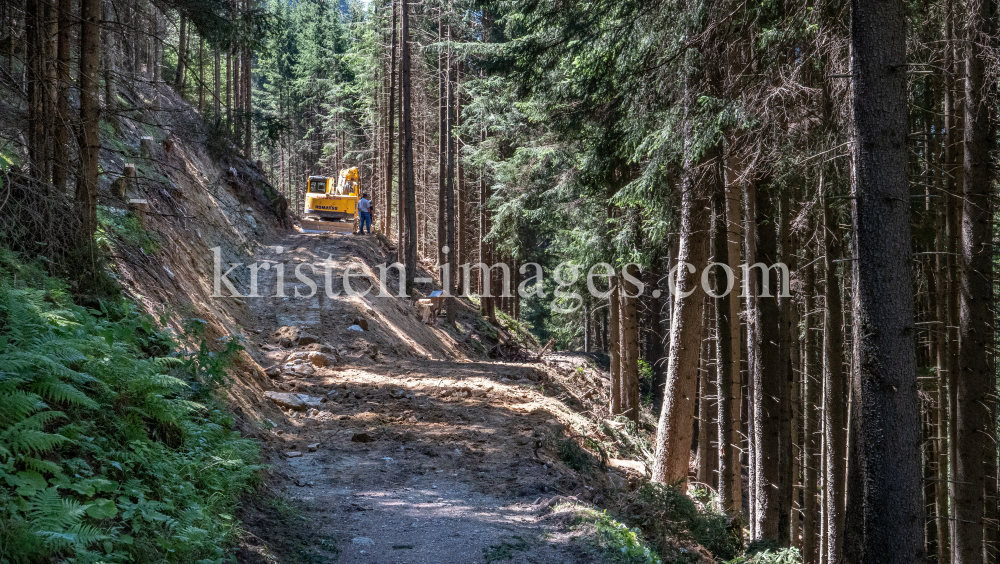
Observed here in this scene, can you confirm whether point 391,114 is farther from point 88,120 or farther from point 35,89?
point 35,89

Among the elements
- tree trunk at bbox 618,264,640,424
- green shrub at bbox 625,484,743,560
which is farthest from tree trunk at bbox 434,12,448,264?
green shrub at bbox 625,484,743,560

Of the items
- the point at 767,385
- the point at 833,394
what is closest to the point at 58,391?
the point at 767,385

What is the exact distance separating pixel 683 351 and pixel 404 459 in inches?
180

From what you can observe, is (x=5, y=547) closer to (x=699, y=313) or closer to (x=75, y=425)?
(x=75, y=425)

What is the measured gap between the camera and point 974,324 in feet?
27.5

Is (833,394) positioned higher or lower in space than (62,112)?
lower

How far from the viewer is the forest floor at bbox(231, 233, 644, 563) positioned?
18.7 feet

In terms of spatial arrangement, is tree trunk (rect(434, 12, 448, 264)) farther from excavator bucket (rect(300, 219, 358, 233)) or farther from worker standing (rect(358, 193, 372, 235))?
excavator bucket (rect(300, 219, 358, 233))

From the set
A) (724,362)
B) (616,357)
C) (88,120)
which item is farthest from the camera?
(616,357)

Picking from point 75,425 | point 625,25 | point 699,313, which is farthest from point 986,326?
point 75,425

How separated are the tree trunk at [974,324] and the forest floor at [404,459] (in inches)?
179

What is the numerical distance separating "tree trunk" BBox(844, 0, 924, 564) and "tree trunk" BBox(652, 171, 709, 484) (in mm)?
4145

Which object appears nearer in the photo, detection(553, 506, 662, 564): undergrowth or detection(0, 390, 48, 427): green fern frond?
detection(0, 390, 48, 427): green fern frond

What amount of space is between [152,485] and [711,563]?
254 inches
